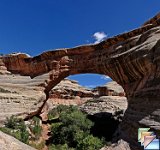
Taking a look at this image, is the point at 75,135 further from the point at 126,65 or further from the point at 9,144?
Answer: the point at 9,144

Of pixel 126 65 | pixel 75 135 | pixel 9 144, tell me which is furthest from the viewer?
pixel 126 65

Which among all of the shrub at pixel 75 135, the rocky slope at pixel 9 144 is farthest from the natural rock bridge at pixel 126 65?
the rocky slope at pixel 9 144

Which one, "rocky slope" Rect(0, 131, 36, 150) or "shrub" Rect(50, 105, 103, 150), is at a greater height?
"rocky slope" Rect(0, 131, 36, 150)

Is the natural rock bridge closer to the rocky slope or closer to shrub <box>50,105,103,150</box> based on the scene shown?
shrub <box>50,105,103,150</box>

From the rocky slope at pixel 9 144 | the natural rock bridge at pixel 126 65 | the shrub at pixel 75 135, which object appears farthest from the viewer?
the shrub at pixel 75 135

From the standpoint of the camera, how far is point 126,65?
20375 mm

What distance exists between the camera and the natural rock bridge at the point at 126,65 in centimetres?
1360

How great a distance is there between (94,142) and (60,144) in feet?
13.3

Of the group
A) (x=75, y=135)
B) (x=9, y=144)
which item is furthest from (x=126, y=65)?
(x=9, y=144)

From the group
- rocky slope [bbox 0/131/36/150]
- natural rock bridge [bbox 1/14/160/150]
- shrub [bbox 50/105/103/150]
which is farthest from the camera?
shrub [bbox 50/105/103/150]

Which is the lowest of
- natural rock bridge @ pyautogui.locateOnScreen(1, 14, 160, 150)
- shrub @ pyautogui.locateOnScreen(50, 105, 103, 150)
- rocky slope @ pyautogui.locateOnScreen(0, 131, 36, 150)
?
shrub @ pyautogui.locateOnScreen(50, 105, 103, 150)

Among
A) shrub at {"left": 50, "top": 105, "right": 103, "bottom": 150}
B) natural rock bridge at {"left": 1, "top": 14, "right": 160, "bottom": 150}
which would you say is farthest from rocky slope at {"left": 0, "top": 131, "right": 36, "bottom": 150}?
shrub at {"left": 50, "top": 105, "right": 103, "bottom": 150}

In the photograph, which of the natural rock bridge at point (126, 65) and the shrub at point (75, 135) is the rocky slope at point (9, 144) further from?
the shrub at point (75, 135)

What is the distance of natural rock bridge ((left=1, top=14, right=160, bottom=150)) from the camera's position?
1360 cm
